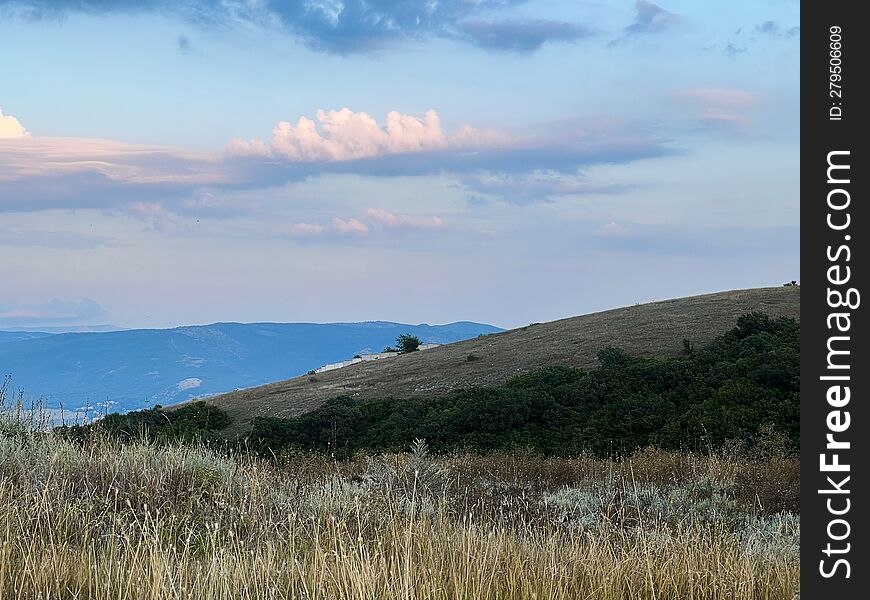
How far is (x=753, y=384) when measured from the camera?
18109mm

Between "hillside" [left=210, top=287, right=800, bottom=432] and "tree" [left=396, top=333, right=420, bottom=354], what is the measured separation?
4442mm

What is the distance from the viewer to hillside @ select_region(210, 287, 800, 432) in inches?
1009

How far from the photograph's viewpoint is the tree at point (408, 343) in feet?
129

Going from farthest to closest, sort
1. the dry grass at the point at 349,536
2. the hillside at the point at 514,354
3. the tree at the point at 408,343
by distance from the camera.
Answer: the tree at the point at 408,343
the hillside at the point at 514,354
the dry grass at the point at 349,536

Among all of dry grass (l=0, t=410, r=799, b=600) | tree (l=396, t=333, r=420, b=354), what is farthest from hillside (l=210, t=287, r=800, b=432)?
dry grass (l=0, t=410, r=799, b=600)

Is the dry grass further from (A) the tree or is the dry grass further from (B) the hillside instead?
(A) the tree

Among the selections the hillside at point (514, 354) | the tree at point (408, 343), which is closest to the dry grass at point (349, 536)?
the hillside at point (514, 354)

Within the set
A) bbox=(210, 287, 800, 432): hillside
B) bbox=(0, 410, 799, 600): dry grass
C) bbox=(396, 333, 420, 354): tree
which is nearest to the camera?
bbox=(0, 410, 799, 600): dry grass

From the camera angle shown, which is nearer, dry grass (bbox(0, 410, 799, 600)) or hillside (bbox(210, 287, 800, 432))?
dry grass (bbox(0, 410, 799, 600))

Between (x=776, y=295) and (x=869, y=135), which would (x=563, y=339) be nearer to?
(x=776, y=295)

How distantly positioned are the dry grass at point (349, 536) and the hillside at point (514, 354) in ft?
46.2

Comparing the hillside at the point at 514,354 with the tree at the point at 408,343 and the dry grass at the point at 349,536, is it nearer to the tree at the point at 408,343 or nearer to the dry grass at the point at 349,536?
the tree at the point at 408,343

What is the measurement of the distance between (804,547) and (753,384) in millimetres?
16299

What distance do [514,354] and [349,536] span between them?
77.5ft
